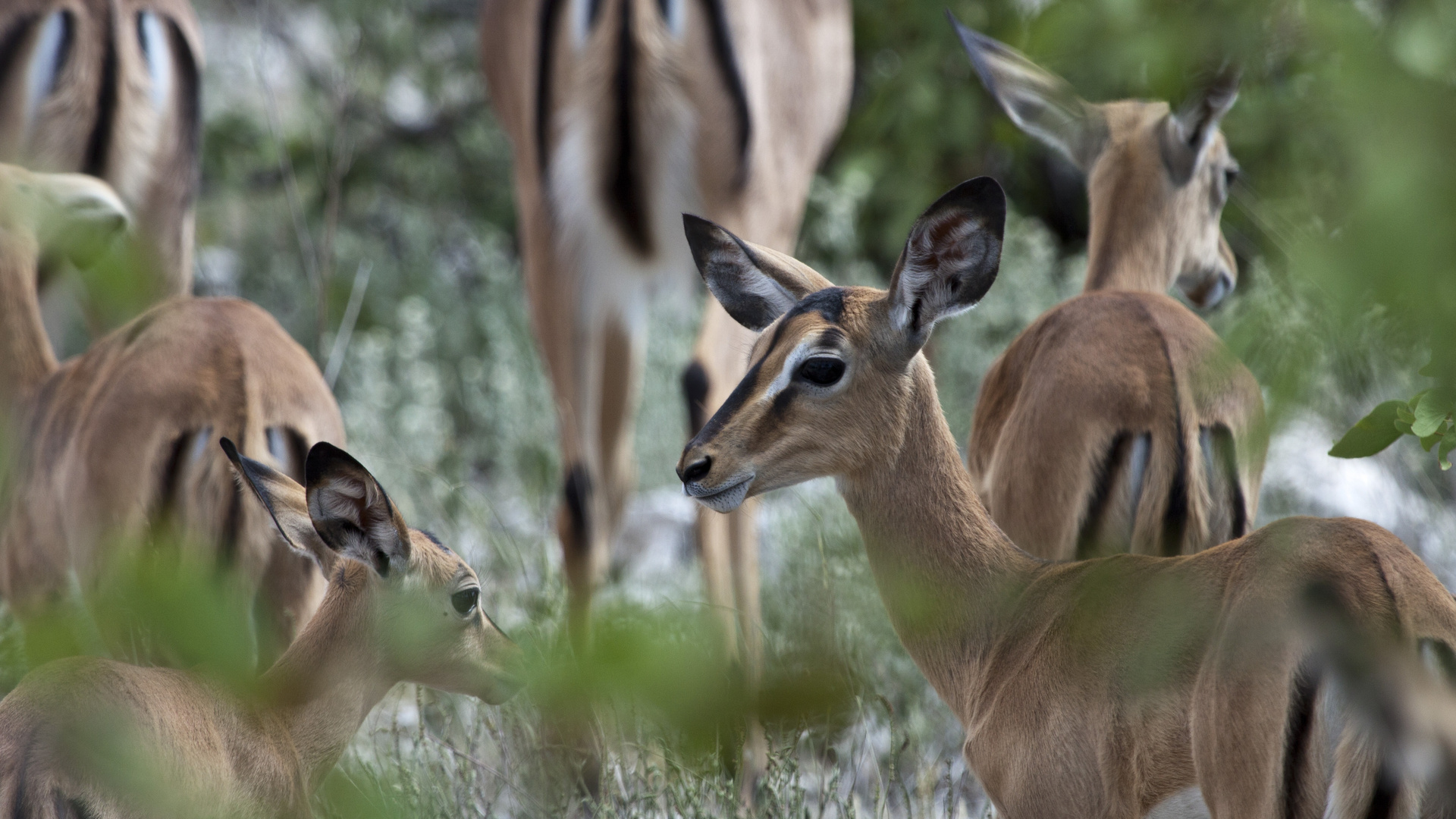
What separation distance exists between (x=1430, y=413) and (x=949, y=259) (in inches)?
34.1

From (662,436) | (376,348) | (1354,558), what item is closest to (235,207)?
(376,348)

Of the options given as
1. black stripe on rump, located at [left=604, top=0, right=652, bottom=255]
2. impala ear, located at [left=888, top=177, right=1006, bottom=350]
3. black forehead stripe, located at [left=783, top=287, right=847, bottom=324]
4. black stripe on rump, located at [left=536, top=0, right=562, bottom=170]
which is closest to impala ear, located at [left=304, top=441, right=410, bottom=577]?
black forehead stripe, located at [left=783, top=287, right=847, bottom=324]

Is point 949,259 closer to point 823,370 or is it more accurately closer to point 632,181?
point 823,370

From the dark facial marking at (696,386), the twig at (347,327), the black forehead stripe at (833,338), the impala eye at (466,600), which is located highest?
the black forehead stripe at (833,338)

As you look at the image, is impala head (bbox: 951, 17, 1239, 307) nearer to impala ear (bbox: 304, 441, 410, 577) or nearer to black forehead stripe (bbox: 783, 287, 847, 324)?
black forehead stripe (bbox: 783, 287, 847, 324)

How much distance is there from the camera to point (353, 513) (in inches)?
104

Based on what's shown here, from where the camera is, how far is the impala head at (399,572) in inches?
102

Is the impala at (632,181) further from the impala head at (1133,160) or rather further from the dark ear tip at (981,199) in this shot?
the dark ear tip at (981,199)

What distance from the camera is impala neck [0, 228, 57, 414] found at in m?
4.12

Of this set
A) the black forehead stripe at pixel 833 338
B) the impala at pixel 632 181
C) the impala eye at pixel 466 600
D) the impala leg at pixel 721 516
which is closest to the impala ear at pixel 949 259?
the black forehead stripe at pixel 833 338

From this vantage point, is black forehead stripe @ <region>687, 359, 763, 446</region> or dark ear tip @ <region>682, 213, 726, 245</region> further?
dark ear tip @ <region>682, 213, 726, 245</region>

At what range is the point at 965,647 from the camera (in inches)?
105

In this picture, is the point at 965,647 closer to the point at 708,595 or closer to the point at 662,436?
the point at 708,595

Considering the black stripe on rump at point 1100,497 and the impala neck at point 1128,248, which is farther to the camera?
the impala neck at point 1128,248
